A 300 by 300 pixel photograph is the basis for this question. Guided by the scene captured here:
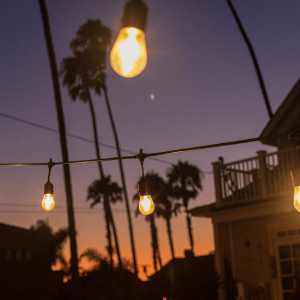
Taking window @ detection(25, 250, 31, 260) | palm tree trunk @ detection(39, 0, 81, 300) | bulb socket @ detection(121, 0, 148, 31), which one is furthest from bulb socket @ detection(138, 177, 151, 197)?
window @ detection(25, 250, 31, 260)

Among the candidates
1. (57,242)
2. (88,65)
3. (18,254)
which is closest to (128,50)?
(88,65)

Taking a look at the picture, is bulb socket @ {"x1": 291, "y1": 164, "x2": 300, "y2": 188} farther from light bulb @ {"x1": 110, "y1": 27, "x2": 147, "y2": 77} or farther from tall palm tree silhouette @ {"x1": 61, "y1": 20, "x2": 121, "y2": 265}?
tall palm tree silhouette @ {"x1": 61, "y1": 20, "x2": 121, "y2": 265}

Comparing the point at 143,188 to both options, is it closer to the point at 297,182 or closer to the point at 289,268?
the point at 297,182

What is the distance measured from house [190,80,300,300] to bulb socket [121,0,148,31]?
974 centimetres

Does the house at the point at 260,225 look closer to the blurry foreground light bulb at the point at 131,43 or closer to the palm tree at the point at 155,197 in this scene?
the blurry foreground light bulb at the point at 131,43

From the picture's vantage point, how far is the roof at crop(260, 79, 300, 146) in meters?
13.3

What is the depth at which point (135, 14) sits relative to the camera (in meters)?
1.88

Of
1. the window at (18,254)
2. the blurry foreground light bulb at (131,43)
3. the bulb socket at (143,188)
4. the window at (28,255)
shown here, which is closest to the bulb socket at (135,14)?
the blurry foreground light bulb at (131,43)

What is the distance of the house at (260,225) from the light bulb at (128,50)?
966cm

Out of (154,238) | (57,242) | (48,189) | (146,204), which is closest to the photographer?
(146,204)

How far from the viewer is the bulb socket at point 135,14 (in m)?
1.89

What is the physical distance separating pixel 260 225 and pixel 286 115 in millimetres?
3902

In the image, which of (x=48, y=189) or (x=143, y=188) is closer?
(x=143, y=188)

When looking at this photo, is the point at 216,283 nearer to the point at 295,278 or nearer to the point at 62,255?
the point at 295,278
